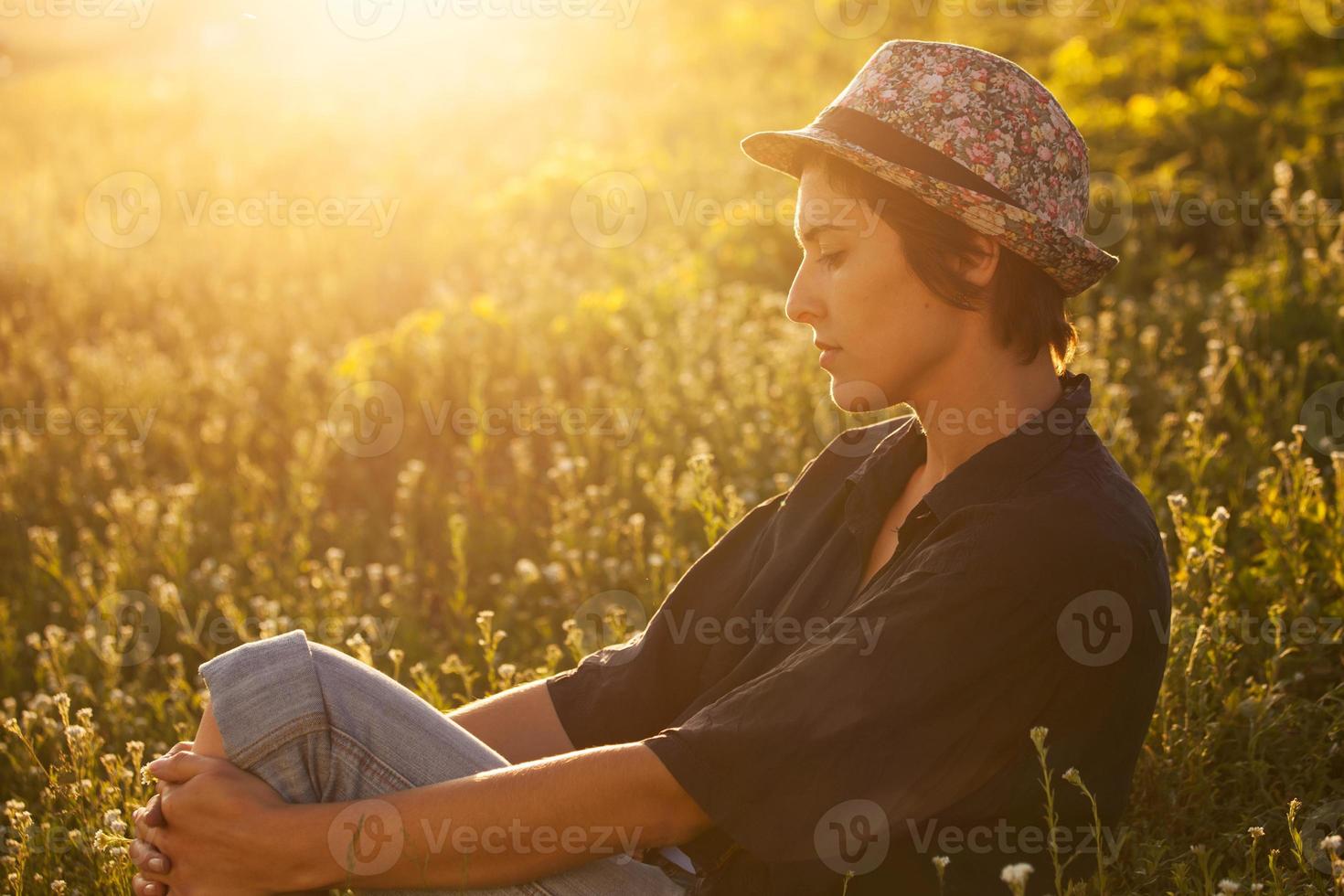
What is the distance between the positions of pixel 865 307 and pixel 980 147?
0.42 meters

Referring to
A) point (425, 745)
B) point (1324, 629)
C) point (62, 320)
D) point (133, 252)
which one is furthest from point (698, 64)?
point (425, 745)

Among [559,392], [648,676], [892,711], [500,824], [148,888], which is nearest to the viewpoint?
[892,711]

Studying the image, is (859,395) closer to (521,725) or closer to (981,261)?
(981,261)

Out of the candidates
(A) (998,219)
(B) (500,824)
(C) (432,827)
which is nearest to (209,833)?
(C) (432,827)

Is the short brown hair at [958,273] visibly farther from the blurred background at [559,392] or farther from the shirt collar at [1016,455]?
the blurred background at [559,392]

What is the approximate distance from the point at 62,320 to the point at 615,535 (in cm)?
615

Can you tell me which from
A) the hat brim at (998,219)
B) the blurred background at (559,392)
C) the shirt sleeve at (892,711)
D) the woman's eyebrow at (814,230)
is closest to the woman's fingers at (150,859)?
the blurred background at (559,392)

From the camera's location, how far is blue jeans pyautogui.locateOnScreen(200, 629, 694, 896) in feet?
8.87

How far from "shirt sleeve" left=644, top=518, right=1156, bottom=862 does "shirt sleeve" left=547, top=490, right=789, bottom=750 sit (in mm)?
780

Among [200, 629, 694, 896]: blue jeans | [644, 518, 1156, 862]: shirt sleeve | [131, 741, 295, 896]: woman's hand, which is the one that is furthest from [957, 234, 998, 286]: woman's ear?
[131, 741, 295, 896]: woman's hand

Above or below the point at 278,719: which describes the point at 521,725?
below

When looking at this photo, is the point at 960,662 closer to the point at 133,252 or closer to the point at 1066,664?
the point at 1066,664

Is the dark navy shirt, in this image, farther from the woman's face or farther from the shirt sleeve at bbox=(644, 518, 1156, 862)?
the woman's face

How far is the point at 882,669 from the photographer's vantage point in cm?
232
